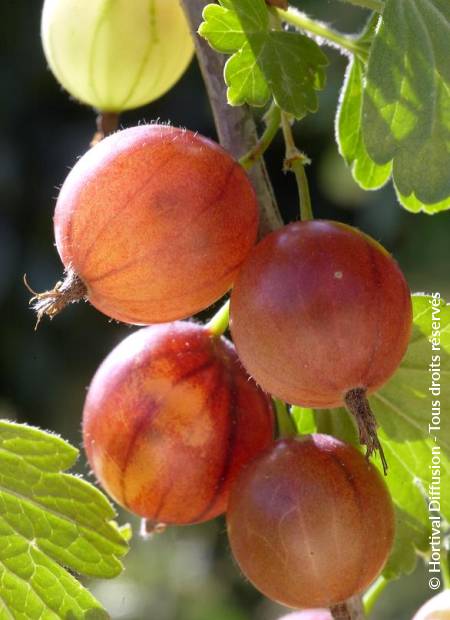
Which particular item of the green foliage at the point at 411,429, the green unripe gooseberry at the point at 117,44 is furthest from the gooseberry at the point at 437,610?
the green unripe gooseberry at the point at 117,44

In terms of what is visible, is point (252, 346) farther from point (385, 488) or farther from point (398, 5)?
point (398, 5)

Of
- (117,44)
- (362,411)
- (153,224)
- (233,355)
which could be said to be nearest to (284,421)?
(233,355)

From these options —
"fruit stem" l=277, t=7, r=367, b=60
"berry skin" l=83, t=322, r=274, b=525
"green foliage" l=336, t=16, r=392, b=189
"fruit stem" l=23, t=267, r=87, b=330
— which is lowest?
"berry skin" l=83, t=322, r=274, b=525

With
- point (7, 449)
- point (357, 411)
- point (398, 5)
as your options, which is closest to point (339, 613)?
point (357, 411)

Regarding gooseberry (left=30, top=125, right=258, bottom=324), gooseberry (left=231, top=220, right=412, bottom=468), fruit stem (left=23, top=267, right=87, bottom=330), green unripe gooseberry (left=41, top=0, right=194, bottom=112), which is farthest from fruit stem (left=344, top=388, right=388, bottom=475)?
green unripe gooseberry (left=41, top=0, right=194, bottom=112)

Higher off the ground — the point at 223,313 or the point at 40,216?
the point at 223,313

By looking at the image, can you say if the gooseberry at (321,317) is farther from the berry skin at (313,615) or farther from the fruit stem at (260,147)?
the berry skin at (313,615)

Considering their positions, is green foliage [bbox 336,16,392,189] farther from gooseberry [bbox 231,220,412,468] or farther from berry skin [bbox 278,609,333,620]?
berry skin [bbox 278,609,333,620]

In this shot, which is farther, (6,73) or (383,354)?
(6,73)
